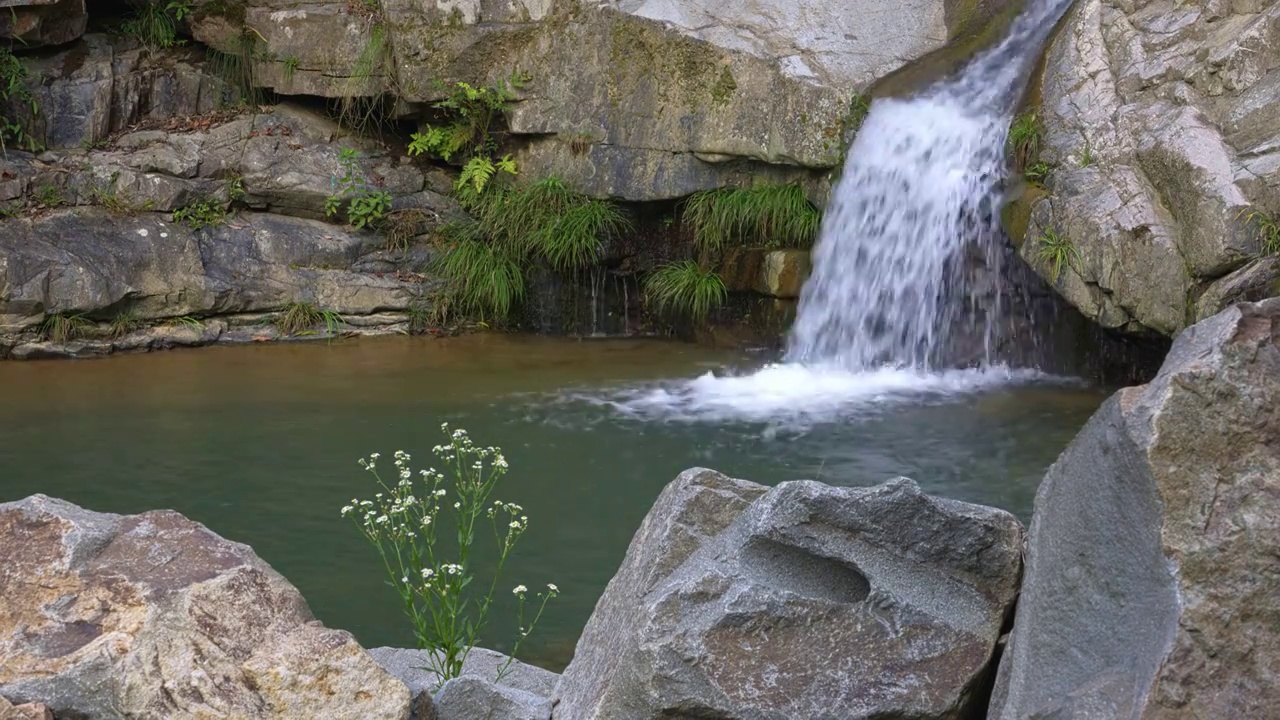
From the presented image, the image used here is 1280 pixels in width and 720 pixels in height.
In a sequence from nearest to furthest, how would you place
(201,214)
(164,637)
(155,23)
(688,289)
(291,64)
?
1. (164,637)
2. (688,289)
3. (201,214)
4. (291,64)
5. (155,23)

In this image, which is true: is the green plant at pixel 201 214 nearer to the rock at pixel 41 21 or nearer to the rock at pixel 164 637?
the rock at pixel 41 21

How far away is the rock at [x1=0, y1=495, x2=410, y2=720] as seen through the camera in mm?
2771

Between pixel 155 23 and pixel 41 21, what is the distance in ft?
2.99

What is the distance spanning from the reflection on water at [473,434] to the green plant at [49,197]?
1514 millimetres

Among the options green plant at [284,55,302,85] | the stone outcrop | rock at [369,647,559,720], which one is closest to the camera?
rock at [369,647,559,720]

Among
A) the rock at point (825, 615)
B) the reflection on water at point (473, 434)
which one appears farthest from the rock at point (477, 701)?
the reflection on water at point (473, 434)

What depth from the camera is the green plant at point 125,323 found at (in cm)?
892

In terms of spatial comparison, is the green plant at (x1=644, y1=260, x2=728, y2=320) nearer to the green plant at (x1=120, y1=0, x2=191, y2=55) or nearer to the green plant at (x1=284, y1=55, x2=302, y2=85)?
the green plant at (x1=284, y1=55, x2=302, y2=85)

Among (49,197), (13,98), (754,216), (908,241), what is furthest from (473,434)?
(13,98)

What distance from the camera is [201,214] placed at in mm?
9562

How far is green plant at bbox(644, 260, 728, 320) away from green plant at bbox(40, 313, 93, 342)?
13.1 feet

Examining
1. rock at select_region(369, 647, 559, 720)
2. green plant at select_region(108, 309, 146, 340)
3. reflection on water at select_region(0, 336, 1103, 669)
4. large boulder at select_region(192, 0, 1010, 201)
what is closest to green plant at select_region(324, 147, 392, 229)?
large boulder at select_region(192, 0, 1010, 201)

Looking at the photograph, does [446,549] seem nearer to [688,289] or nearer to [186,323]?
[688,289]

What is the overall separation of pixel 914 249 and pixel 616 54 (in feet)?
8.67
